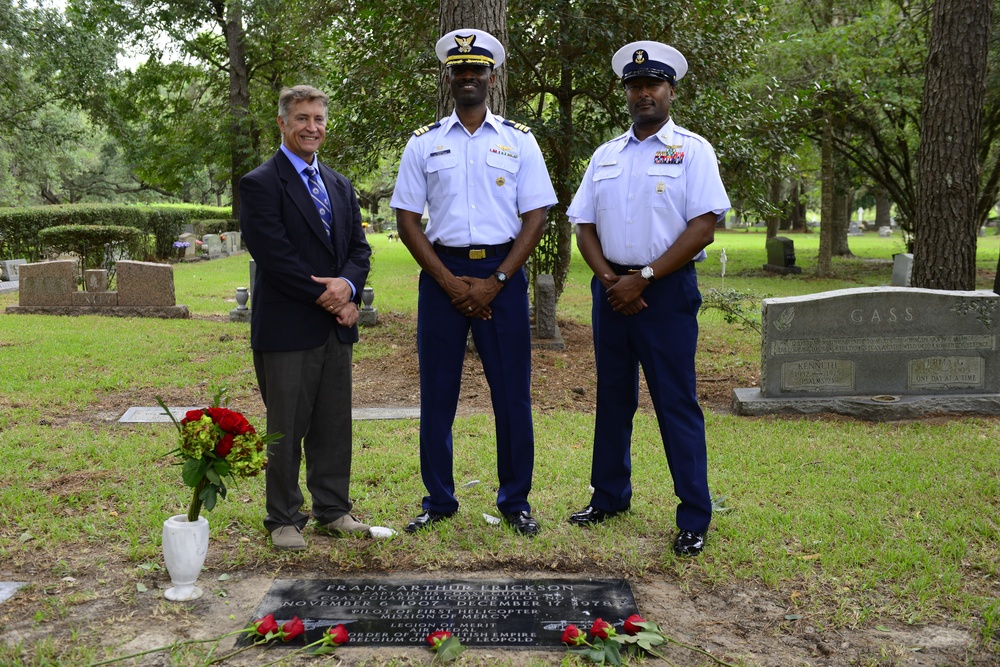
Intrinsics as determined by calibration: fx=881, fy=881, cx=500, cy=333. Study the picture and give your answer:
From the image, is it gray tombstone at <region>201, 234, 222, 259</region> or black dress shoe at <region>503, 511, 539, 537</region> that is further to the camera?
gray tombstone at <region>201, 234, 222, 259</region>

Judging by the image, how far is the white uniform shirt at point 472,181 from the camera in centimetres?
417

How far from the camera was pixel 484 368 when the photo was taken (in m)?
4.30

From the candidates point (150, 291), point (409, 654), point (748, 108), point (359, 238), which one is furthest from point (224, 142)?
point (409, 654)

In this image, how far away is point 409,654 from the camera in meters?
3.18

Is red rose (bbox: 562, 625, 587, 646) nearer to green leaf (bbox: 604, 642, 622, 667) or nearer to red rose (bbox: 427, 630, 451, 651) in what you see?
green leaf (bbox: 604, 642, 622, 667)

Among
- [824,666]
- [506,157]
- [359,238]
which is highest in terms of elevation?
[506,157]

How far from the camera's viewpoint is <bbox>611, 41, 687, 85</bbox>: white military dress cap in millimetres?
4047

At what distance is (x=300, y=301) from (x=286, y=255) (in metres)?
0.23

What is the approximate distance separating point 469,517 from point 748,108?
24.8 feet

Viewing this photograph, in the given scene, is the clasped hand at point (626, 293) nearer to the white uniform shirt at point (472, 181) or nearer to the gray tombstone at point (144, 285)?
the white uniform shirt at point (472, 181)

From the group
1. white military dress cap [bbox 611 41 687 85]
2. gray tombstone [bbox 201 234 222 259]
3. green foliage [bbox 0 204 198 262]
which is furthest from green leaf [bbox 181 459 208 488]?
gray tombstone [bbox 201 234 222 259]

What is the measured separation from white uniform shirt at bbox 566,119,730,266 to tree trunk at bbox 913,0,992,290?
514 centimetres

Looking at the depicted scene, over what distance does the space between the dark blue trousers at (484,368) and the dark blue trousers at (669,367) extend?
413mm

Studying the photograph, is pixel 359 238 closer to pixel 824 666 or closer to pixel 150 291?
pixel 824 666
